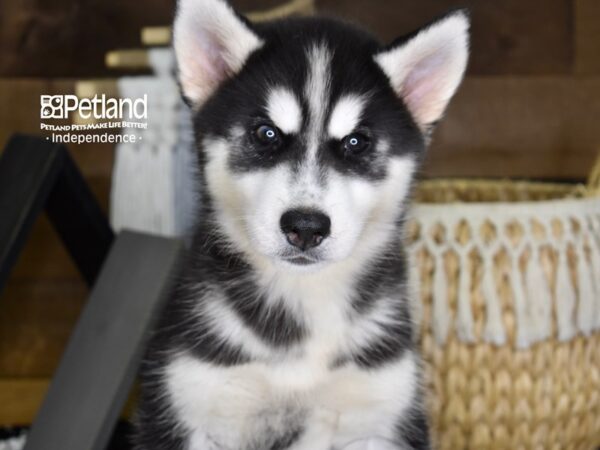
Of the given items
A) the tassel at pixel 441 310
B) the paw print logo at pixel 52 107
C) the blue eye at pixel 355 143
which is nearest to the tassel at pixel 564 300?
the tassel at pixel 441 310

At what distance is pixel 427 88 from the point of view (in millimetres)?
1507

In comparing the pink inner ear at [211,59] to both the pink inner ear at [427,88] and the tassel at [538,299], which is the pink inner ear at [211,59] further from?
the tassel at [538,299]

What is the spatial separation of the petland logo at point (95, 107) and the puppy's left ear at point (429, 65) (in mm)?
949

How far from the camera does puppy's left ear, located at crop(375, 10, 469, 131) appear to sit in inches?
55.5

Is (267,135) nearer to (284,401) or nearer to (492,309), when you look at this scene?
(284,401)

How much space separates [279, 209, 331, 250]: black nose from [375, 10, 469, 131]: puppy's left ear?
14.0 inches

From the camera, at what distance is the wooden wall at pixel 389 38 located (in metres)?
2.57

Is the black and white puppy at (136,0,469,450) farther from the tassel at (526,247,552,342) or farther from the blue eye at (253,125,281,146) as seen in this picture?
the tassel at (526,247,552,342)

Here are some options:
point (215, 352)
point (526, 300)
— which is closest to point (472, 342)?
point (526, 300)

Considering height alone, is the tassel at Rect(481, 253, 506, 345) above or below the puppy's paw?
above

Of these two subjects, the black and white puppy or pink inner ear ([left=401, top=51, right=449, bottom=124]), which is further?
pink inner ear ([left=401, top=51, right=449, bottom=124])

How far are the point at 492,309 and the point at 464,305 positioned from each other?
0.06 meters

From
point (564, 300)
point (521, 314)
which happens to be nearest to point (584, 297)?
point (564, 300)

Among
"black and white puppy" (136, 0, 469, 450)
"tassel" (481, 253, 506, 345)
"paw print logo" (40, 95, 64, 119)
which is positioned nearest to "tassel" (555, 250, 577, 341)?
"tassel" (481, 253, 506, 345)
